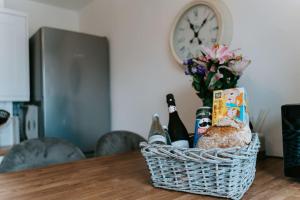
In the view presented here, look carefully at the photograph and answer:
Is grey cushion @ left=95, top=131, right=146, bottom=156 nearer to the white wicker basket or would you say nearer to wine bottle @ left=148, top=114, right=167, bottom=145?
wine bottle @ left=148, top=114, right=167, bottom=145

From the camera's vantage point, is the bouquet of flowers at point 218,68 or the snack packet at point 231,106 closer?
the snack packet at point 231,106

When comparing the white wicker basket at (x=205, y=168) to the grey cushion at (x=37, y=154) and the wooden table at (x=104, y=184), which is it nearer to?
the wooden table at (x=104, y=184)

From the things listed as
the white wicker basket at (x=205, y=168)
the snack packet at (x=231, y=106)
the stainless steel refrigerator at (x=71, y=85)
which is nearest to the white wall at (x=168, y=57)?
the stainless steel refrigerator at (x=71, y=85)

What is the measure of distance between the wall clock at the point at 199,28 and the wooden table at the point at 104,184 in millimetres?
681

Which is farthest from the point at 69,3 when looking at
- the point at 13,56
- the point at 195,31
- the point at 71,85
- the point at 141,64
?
the point at 195,31

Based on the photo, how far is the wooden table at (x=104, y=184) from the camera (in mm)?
728

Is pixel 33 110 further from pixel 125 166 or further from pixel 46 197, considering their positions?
pixel 46 197

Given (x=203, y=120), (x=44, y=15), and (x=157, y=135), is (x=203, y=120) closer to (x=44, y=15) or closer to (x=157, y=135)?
(x=157, y=135)

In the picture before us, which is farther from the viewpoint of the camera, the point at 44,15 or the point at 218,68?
the point at 44,15

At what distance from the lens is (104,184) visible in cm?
84

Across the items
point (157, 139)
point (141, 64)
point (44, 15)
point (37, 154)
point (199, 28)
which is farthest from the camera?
point (44, 15)

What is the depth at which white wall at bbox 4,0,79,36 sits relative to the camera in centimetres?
241

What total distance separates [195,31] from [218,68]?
565 mm

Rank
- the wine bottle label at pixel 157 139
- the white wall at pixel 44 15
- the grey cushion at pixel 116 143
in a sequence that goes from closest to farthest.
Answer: the wine bottle label at pixel 157 139 < the grey cushion at pixel 116 143 < the white wall at pixel 44 15
